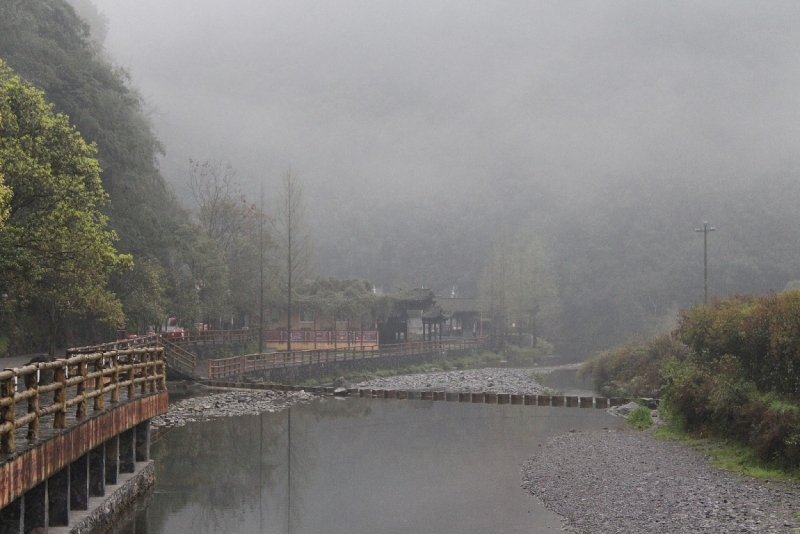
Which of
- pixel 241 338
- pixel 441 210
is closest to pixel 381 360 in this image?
pixel 241 338

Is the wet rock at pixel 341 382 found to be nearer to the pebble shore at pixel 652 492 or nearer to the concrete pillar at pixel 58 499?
the pebble shore at pixel 652 492

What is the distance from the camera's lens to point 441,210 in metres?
150

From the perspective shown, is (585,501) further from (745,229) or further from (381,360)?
(745,229)

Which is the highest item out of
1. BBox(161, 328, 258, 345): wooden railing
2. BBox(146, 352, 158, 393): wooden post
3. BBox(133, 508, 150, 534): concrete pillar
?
BBox(146, 352, 158, 393): wooden post

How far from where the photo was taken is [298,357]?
45.2 meters

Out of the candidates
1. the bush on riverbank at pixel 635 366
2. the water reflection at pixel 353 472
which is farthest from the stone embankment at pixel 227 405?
the bush on riverbank at pixel 635 366

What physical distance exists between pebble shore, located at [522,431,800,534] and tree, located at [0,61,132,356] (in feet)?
42.6

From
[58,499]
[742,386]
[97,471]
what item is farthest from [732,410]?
[58,499]

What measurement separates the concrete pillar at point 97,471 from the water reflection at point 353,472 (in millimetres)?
811

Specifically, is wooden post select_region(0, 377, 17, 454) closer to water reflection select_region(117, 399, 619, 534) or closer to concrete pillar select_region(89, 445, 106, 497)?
concrete pillar select_region(89, 445, 106, 497)

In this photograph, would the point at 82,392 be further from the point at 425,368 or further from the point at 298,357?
the point at 425,368

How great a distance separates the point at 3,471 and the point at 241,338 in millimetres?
42909

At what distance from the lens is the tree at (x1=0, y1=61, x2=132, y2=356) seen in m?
19.6

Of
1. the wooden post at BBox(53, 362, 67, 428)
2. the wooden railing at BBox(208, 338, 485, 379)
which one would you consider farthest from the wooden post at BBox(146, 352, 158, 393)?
the wooden railing at BBox(208, 338, 485, 379)
